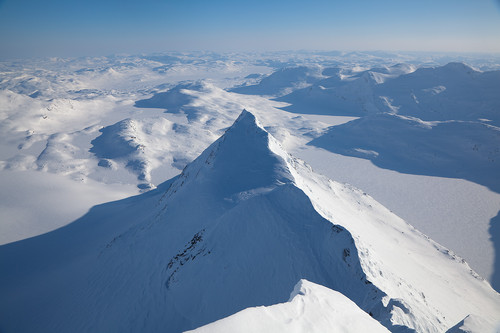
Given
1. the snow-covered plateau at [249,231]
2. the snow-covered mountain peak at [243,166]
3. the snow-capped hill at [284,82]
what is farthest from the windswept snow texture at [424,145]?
the snow-capped hill at [284,82]

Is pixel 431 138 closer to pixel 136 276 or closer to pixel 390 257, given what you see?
pixel 390 257

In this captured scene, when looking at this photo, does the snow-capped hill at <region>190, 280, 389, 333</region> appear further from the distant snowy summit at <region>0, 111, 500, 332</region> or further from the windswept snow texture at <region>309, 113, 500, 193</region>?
the windswept snow texture at <region>309, 113, 500, 193</region>

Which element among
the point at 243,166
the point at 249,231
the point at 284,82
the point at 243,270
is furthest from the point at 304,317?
the point at 284,82

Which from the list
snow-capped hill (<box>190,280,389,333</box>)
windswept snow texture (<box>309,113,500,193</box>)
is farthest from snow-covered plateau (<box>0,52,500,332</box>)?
windswept snow texture (<box>309,113,500,193</box>)

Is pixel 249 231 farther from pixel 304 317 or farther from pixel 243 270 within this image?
pixel 304 317

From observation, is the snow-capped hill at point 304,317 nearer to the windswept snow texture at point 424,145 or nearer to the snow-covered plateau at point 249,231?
the snow-covered plateau at point 249,231
